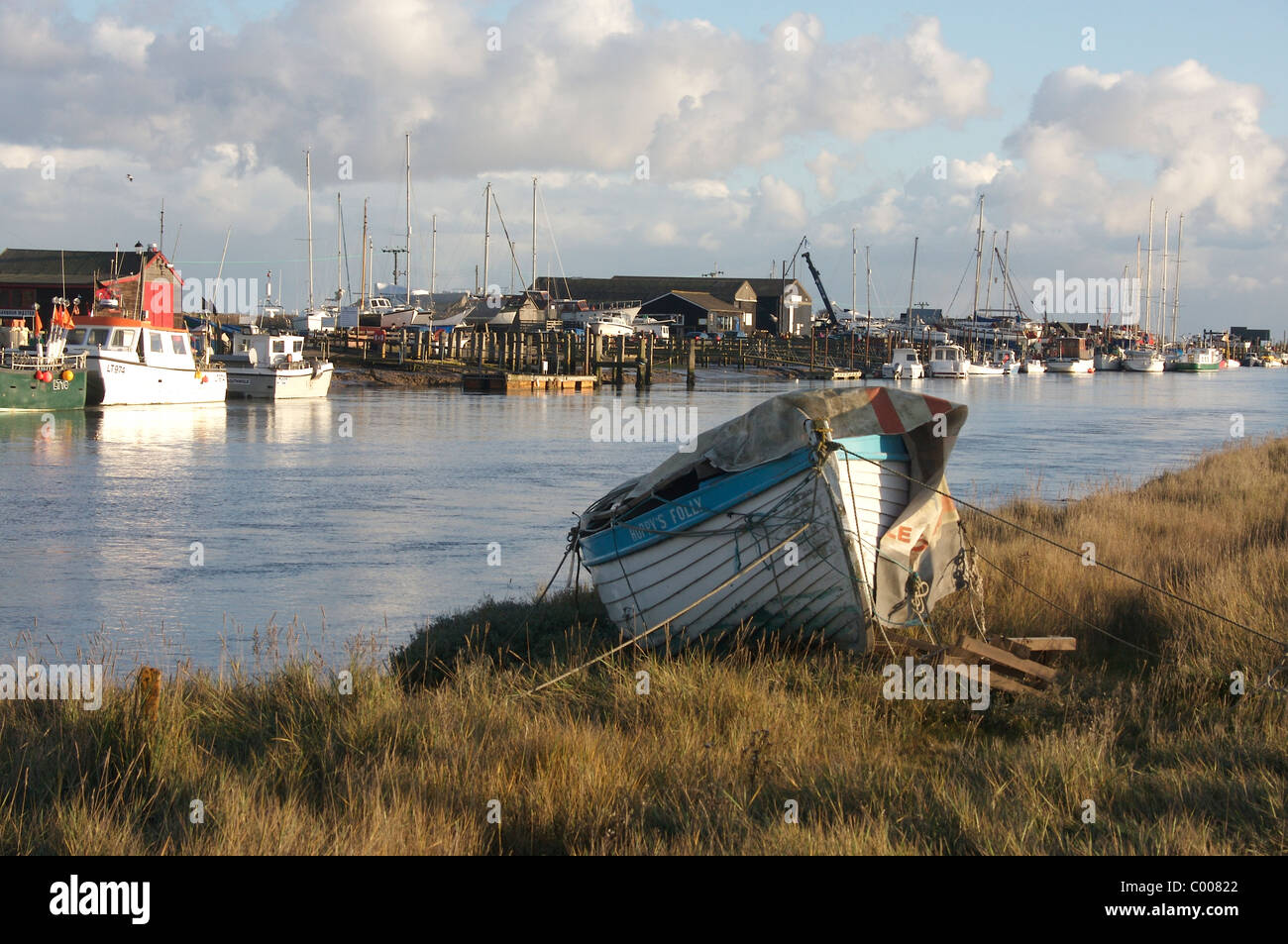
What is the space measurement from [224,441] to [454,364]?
118 feet

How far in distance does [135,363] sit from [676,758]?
41.1 metres

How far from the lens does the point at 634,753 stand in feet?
24.3

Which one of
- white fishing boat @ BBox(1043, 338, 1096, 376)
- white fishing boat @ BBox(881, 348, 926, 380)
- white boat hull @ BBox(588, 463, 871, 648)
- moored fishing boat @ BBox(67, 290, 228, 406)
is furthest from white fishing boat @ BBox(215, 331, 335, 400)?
white fishing boat @ BBox(1043, 338, 1096, 376)

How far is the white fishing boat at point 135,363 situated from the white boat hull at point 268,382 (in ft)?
20.3

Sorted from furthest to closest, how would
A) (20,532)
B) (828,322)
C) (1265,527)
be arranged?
(828,322) → (20,532) → (1265,527)

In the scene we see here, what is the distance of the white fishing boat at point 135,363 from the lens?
1705 inches

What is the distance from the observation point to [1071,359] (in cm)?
12025

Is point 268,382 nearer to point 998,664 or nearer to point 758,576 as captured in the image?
point 758,576

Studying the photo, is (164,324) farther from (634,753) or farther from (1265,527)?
(634,753)

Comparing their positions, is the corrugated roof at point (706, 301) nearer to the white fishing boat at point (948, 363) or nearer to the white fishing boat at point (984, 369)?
the white fishing boat at point (948, 363)

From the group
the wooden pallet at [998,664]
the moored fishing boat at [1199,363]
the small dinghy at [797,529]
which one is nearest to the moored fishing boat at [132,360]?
the small dinghy at [797,529]
